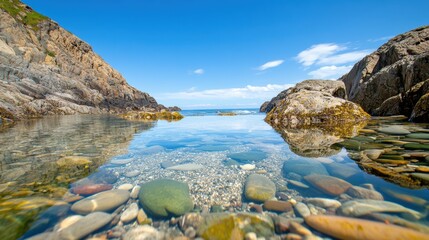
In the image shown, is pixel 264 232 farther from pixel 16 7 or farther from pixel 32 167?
pixel 16 7

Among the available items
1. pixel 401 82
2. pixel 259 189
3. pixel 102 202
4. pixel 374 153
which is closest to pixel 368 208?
pixel 259 189

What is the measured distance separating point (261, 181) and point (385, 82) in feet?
57.2

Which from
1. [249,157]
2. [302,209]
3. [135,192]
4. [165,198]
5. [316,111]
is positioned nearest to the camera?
[302,209]

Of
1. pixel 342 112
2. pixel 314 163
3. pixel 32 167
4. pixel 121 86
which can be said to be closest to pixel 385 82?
pixel 342 112

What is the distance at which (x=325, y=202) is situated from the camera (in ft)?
7.70

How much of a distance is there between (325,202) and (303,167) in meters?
1.39

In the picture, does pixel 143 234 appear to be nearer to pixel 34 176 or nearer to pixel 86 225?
pixel 86 225

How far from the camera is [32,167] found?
407 centimetres

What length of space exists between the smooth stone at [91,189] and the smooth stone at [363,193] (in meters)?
3.36

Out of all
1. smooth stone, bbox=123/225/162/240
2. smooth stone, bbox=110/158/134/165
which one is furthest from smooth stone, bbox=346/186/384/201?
smooth stone, bbox=110/158/134/165

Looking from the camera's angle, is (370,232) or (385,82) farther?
(385,82)

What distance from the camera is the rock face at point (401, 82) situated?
11031mm

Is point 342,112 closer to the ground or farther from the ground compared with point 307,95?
closer to the ground

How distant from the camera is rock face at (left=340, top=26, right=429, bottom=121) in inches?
434
